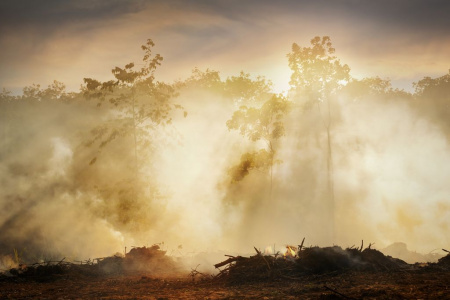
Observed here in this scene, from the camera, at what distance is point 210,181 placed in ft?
115

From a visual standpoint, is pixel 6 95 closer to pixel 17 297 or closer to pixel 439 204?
pixel 17 297

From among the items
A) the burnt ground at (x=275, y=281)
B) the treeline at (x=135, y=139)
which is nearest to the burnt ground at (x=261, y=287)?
the burnt ground at (x=275, y=281)

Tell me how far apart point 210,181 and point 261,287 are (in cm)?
2549

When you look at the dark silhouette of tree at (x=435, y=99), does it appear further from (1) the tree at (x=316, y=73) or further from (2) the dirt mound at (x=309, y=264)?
(2) the dirt mound at (x=309, y=264)

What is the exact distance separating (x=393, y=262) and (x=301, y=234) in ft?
71.3

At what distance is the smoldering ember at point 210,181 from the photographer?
22.9m

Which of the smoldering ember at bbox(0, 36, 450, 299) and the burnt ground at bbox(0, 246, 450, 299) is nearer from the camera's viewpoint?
the burnt ground at bbox(0, 246, 450, 299)

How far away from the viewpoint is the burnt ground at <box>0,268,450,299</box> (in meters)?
7.51

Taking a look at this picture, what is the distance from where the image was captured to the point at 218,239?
104ft

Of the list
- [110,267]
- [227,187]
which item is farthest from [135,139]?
[227,187]

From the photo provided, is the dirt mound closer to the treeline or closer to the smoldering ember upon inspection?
the smoldering ember

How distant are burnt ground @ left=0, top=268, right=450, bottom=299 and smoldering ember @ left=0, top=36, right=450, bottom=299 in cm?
137

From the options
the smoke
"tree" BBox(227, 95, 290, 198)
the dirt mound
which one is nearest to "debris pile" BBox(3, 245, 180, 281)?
the dirt mound

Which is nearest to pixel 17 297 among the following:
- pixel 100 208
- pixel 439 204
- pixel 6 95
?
pixel 100 208
